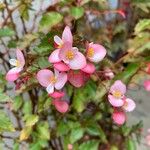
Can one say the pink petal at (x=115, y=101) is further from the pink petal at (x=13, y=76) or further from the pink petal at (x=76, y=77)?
the pink petal at (x=13, y=76)

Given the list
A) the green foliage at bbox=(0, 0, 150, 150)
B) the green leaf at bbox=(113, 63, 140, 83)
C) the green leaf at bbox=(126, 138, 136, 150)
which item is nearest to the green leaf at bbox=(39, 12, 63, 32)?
the green foliage at bbox=(0, 0, 150, 150)

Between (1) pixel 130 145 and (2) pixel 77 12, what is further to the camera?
(1) pixel 130 145

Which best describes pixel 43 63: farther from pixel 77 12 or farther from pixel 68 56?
pixel 77 12

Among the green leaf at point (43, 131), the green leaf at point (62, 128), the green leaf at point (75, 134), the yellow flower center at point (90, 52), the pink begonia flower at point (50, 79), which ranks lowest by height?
the green leaf at point (75, 134)

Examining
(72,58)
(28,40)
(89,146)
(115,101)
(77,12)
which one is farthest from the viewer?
(89,146)

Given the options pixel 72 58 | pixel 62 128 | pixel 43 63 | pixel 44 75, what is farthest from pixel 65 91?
pixel 72 58

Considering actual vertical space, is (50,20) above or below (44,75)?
below

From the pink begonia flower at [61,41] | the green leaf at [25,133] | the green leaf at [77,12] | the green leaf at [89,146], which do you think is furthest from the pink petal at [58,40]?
the green leaf at [89,146]

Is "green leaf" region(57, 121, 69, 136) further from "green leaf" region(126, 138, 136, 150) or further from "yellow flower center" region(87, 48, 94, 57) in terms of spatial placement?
"yellow flower center" region(87, 48, 94, 57)
